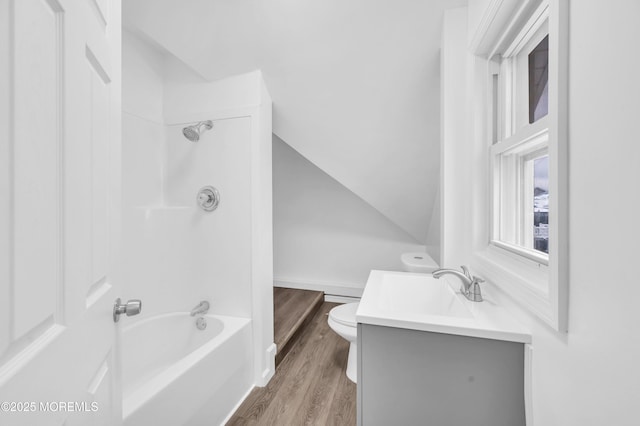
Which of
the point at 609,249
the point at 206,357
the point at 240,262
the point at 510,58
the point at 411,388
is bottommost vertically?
the point at 206,357

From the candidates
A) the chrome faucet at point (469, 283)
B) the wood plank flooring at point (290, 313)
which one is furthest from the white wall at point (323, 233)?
the chrome faucet at point (469, 283)

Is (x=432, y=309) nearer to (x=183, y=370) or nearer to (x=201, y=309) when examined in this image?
(x=183, y=370)

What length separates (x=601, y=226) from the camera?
0.51 m

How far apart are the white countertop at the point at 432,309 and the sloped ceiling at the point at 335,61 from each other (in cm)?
102

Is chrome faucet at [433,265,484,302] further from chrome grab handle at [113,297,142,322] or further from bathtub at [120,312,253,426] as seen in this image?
bathtub at [120,312,253,426]

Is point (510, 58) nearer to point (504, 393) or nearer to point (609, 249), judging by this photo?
point (609, 249)

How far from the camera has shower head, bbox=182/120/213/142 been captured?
1.67 meters

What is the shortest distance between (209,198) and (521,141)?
1.68 metres

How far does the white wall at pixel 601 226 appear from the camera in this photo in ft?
1.47

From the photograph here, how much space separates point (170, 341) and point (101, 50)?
1.79 metres

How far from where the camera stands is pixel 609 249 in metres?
0.49

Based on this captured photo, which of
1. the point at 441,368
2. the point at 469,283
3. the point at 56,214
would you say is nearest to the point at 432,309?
the point at 469,283

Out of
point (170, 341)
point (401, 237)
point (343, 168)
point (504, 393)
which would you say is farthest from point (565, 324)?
point (401, 237)

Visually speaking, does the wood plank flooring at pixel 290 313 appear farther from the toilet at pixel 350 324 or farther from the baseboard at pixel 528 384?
the baseboard at pixel 528 384
